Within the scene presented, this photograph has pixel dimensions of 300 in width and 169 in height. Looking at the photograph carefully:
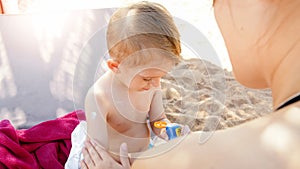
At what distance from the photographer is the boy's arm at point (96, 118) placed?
115 centimetres

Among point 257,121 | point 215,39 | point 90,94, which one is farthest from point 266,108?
point 257,121

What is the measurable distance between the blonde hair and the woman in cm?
26

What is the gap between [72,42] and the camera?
6.31 feet

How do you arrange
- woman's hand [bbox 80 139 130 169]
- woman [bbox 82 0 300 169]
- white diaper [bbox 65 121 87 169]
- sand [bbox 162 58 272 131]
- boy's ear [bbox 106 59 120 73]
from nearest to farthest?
woman [bbox 82 0 300 169] → woman's hand [bbox 80 139 130 169] → boy's ear [bbox 106 59 120 73] → white diaper [bbox 65 121 87 169] → sand [bbox 162 58 272 131]

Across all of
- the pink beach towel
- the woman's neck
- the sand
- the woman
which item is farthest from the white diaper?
the woman's neck

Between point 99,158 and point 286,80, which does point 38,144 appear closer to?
point 99,158

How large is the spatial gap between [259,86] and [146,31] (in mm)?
340

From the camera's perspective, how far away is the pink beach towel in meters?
1.33

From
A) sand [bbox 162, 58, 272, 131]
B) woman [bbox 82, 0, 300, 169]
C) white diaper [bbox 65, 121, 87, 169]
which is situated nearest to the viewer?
woman [bbox 82, 0, 300, 169]

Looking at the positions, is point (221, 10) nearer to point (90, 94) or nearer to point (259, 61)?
point (259, 61)

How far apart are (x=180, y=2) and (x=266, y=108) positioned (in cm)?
136

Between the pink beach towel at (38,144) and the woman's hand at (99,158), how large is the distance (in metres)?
0.18

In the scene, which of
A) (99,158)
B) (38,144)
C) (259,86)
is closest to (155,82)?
(99,158)

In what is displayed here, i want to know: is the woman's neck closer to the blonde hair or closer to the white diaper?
the blonde hair
